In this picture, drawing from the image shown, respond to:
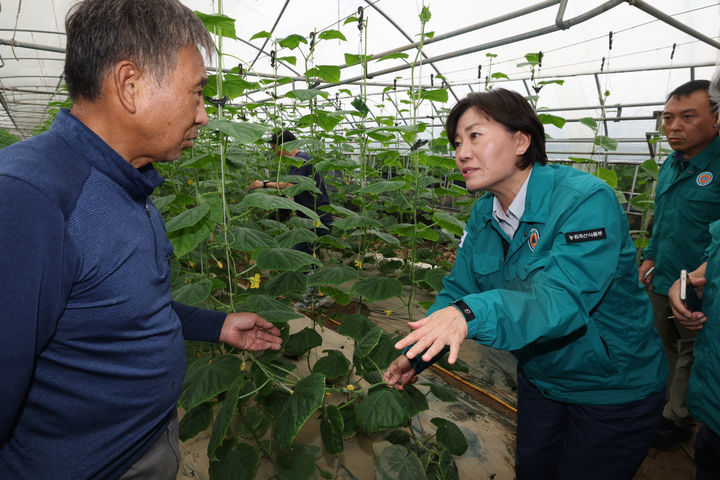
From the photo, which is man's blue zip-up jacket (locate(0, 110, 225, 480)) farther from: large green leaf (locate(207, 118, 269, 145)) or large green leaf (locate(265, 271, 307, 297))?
large green leaf (locate(265, 271, 307, 297))

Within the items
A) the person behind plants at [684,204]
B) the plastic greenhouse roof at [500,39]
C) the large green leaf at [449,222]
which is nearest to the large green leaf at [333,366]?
the large green leaf at [449,222]

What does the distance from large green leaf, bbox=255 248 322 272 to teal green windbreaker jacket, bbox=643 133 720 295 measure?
2.29m

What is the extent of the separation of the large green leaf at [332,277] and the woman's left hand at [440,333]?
814 mm

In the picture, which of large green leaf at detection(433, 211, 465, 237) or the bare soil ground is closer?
large green leaf at detection(433, 211, 465, 237)

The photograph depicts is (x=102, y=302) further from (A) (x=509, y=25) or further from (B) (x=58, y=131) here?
(A) (x=509, y=25)

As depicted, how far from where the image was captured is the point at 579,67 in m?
8.14

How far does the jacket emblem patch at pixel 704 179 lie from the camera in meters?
2.19

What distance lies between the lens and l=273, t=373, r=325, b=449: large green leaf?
3.89 ft

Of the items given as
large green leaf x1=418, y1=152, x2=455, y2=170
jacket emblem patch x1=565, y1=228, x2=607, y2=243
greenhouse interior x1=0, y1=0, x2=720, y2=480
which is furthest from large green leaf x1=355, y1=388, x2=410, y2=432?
large green leaf x1=418, y1=152, x2=455, y2=170

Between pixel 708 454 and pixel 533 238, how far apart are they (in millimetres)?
1073

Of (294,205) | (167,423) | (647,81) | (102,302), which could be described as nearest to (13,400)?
(102,302)

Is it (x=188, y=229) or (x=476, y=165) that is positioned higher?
(x=476, y=165)

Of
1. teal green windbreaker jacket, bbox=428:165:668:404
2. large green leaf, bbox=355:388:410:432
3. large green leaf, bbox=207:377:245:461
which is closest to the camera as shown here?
teal green windbreaker jacket, bbox=428:165:668:404

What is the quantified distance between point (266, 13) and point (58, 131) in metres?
8.11
